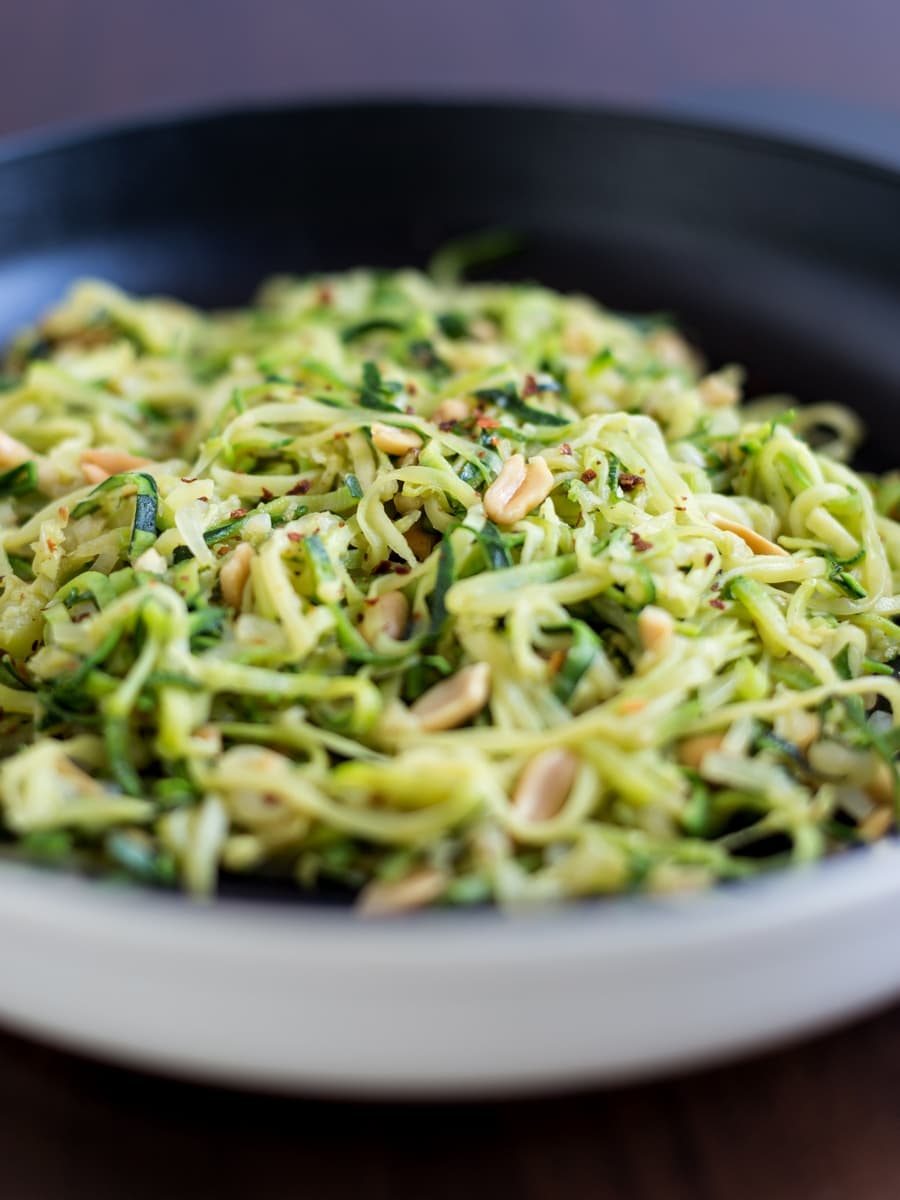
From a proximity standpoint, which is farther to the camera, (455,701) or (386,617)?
(386,617)

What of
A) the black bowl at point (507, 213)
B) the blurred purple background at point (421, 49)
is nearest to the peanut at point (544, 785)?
the black bowl at point (507, 213)

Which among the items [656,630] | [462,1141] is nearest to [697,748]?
[656,630]

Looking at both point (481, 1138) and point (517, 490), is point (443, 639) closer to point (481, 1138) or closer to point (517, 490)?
point (517, 490)

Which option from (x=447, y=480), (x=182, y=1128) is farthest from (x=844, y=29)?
(x=182, y=1128)

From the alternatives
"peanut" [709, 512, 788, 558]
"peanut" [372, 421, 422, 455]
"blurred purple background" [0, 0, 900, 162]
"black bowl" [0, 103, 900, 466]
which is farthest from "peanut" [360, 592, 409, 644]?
"blurred purple background" [0, 0, 900, 162]

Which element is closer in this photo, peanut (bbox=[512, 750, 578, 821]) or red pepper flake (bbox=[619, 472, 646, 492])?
peanut (bbox=[512, 750, 578, 821])

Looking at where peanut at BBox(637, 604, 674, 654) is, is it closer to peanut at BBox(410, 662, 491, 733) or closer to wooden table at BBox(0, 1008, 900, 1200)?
peanut at BBox(410, 662, 491, 733)

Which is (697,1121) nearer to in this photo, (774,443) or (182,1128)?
(182,1128)

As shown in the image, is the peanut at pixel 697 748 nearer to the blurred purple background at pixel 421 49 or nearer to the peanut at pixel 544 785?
the peanut at pixel 544 785
